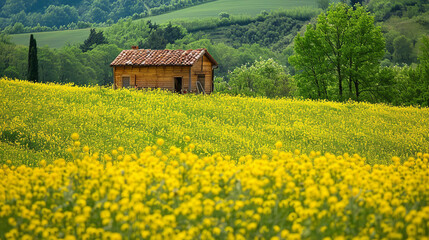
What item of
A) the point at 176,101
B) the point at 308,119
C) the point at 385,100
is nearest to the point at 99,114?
the point at 176,101

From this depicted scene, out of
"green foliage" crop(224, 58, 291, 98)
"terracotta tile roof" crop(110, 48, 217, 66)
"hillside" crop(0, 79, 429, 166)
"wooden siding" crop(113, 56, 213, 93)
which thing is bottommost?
"green foliage" crop(224, 58, 291, 98)

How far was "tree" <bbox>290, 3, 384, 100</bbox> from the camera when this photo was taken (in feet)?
146

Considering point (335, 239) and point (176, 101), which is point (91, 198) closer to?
point (335, 239)

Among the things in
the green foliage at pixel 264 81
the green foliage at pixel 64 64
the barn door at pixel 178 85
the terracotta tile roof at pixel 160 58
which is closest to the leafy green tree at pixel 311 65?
the terracotta tile roof at pixel 160 58

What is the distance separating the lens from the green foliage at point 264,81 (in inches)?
3118

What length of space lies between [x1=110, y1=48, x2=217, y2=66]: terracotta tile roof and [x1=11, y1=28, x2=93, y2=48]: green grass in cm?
12688

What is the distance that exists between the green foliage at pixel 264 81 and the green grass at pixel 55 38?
9532cm

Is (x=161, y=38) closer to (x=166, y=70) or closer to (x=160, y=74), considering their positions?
(x=160, y=74)

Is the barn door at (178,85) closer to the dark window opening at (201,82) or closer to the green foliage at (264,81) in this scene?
the dark window opening at (201,82)

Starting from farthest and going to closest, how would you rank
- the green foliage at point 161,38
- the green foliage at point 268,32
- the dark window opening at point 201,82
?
the green foliage at point 268,32 → the green foliage at point 161,38 → the dark window opening at point 201,82

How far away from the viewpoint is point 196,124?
25500 mm

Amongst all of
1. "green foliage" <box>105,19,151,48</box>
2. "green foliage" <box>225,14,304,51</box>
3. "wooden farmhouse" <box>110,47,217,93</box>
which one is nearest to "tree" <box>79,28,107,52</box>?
"green foliage" <box>105,19,151,48</box>

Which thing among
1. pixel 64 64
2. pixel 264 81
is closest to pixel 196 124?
pixel 264 81

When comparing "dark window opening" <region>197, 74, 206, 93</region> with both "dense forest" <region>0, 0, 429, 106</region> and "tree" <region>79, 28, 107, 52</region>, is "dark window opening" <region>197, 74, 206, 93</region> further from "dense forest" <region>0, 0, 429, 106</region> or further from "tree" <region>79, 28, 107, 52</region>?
"tree" <region>79, 28, 107, 52</region>
